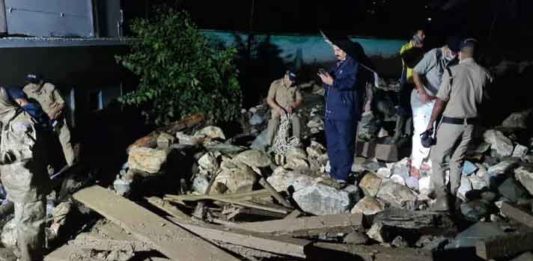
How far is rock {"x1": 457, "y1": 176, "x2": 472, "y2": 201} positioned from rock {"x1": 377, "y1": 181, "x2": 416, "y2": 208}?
663mm

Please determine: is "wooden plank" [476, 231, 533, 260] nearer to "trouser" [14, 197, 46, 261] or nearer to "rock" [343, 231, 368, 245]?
"rock" [343, 231, 368, 245]

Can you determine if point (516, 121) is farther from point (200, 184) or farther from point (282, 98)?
point (200, 184)

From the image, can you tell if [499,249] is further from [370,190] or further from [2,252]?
[2,252]

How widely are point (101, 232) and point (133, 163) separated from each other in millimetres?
2307

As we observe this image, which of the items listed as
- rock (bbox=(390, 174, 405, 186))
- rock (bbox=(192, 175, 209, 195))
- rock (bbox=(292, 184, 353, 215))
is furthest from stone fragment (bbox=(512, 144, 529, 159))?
rock (bbox=(192, 175, 209, 195))

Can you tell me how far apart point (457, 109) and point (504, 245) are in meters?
1.54

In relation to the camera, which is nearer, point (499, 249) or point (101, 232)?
point (499, 249)

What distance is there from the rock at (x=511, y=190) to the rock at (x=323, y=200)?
6.48 ft

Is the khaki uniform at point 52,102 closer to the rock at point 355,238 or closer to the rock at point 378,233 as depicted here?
the rock at point 355,238

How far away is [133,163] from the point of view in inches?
279

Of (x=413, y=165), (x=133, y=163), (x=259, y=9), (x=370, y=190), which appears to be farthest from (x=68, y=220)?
(x=259, y=9)

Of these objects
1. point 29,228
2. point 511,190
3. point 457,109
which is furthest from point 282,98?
point 29,228

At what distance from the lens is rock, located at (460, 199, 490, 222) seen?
18.4ft

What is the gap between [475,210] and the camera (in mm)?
5660
